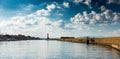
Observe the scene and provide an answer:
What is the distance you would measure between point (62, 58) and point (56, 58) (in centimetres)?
82

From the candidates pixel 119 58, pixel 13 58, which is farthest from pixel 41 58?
pixel 119 58

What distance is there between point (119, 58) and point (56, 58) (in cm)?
849

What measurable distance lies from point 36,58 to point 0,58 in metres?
5.01

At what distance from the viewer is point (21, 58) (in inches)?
1437

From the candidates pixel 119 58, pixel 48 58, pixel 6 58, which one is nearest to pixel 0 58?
pixel 6 58

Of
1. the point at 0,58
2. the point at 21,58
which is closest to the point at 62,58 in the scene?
the point at 21,58

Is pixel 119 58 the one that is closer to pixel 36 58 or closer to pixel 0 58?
pixel 36 58

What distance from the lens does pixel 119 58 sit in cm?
3566

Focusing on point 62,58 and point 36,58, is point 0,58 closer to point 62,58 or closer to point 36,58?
point 36,58

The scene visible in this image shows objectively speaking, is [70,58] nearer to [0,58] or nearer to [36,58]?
[36,58]

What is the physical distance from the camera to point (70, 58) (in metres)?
36.5

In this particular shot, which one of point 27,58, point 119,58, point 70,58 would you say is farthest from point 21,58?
point 119,58

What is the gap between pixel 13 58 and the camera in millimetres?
36781

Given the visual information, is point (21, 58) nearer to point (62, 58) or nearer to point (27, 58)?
point (27, 58)
